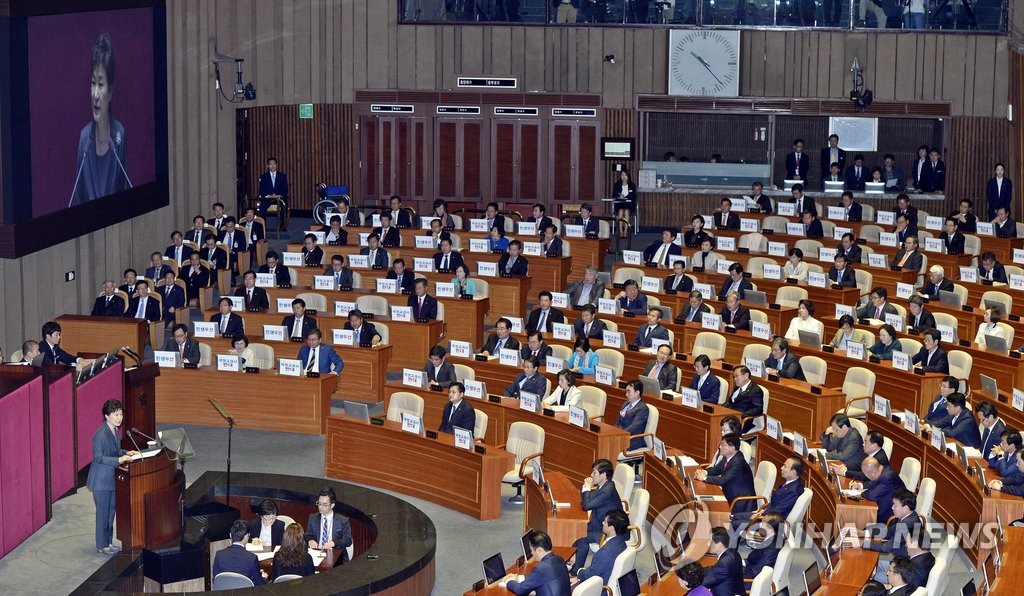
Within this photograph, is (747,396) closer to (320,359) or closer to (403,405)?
(403,405)

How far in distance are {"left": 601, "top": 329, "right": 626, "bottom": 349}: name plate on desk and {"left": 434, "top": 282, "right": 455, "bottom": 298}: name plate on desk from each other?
2840 millimetres

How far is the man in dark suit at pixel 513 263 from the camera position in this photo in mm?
20258

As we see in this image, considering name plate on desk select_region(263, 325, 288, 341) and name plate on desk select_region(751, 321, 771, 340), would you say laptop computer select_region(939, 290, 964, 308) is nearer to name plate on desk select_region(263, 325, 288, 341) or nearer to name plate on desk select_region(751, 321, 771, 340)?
name plate on desk select_region(751, 321, 771, 340)

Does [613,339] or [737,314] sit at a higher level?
[737,314]

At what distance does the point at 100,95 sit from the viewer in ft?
62.4

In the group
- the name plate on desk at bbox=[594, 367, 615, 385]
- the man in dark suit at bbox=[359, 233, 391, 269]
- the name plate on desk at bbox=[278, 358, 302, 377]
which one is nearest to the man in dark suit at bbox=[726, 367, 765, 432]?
the name plate on desk at bbox=[594, 367, 615, 385]

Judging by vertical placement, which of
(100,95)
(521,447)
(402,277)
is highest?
(100,95)

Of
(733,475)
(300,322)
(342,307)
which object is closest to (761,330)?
(733,475)

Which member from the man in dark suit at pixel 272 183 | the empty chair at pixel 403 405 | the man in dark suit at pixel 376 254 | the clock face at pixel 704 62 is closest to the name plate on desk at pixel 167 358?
the empty chair at pixel 403 405

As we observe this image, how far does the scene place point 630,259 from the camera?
20609 millimetres

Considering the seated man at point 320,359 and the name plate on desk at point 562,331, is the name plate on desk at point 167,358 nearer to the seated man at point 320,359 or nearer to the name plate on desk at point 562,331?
the seated man at point 320,359

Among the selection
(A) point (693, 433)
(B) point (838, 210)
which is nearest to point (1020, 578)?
(A) point (693, 433)

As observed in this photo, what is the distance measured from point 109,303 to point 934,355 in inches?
392

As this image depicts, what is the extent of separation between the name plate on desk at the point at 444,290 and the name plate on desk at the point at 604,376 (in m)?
3.84
